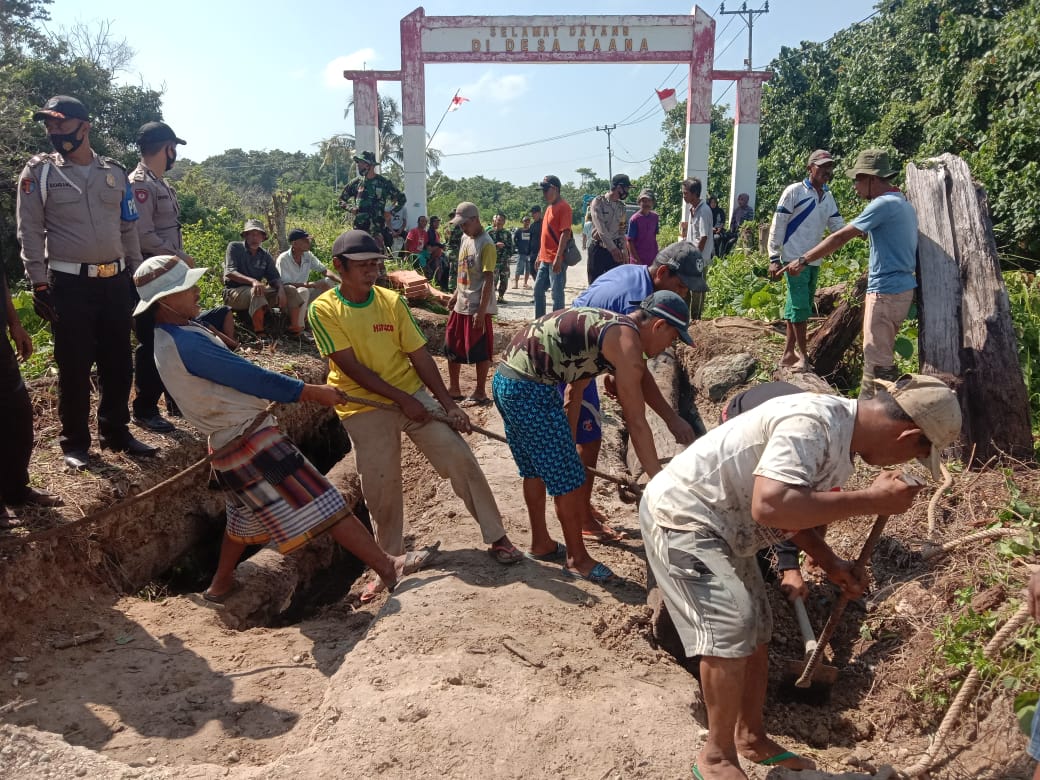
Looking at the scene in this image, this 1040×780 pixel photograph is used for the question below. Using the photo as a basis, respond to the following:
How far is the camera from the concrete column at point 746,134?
17.1 meters

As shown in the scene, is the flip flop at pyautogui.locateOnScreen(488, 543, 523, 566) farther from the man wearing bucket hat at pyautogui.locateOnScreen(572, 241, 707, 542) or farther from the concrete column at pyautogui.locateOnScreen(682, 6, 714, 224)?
the concrete column at pyautogui.locateOnScreen(682, 6, 714, 224)

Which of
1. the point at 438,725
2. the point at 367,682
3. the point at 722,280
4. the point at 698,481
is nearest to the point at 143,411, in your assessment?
the point at 367,682

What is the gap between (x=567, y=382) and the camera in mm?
3945

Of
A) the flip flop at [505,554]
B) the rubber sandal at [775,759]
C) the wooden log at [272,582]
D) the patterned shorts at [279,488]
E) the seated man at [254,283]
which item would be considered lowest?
the wooden log at [272,582]

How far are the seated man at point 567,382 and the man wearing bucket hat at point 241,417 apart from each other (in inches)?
35.6

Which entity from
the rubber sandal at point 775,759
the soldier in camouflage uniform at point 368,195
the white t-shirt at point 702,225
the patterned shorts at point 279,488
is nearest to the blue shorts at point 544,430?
the patterned shorts at point 279,488

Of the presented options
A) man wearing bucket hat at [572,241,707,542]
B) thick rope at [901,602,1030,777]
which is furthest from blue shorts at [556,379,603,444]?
thick rope at [901,602,1030,777]

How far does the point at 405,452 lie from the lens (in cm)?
713

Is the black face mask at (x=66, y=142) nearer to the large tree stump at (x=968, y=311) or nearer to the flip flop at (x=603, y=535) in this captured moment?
the flip flop at (x=603, y=535)

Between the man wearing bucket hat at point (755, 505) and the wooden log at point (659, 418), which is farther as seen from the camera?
the wooden log at point (659, 418)

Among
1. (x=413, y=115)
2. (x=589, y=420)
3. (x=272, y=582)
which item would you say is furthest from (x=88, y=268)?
(x=413, y=115)

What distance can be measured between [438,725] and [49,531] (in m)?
2.43

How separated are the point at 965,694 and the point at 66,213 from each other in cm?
509

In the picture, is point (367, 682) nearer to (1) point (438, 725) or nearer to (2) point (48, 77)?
(1) point (438, 725)
